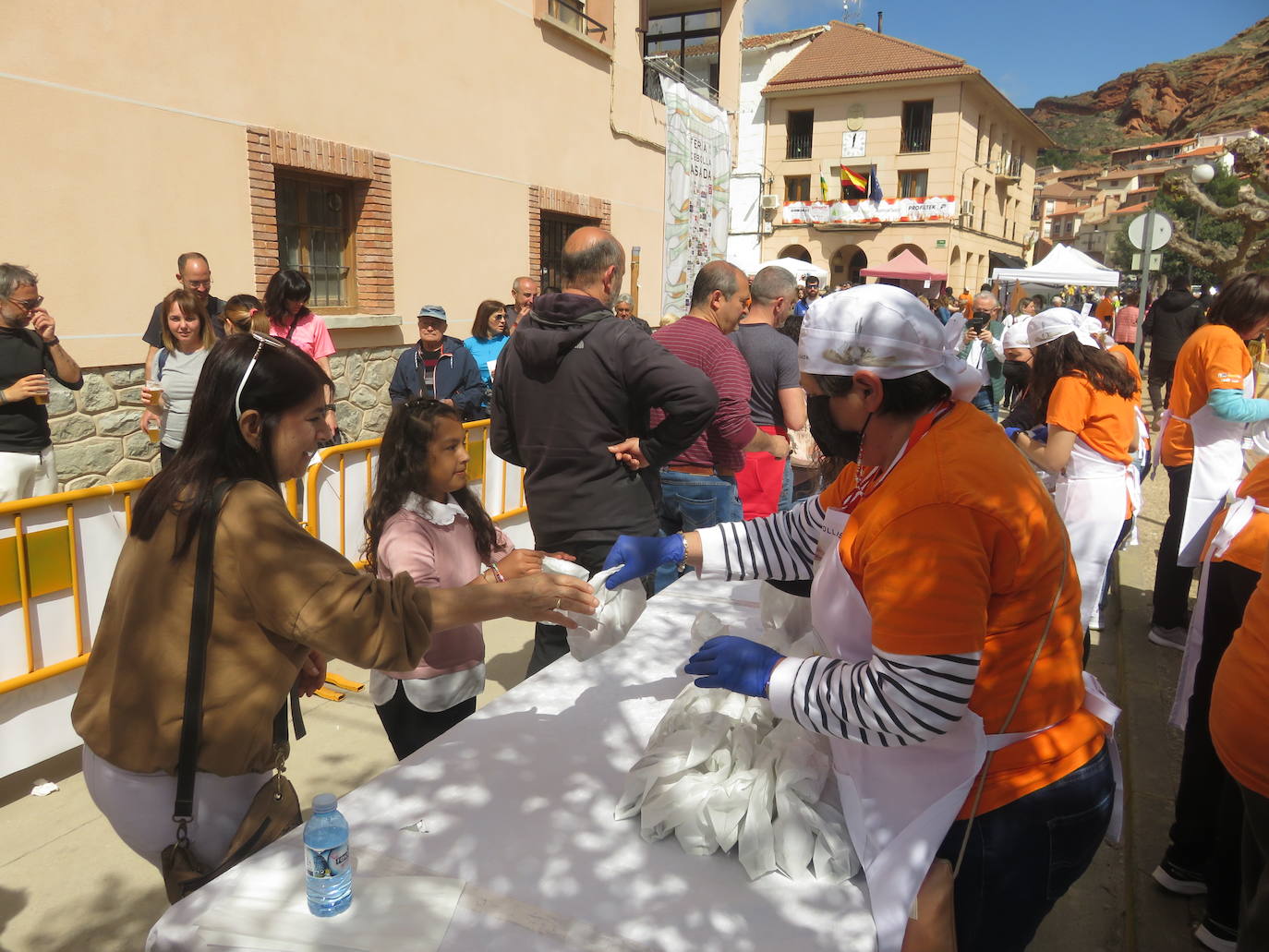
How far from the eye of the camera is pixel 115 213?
5.82 meters

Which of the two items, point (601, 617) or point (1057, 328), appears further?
point (1057, 328)

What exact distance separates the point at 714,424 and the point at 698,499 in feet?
1.57

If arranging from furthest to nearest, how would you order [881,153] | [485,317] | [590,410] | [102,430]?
1. [881,153]
2. [485,317]
3. [102,430]
4. [590,410]

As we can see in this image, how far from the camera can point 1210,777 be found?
9.07 ft

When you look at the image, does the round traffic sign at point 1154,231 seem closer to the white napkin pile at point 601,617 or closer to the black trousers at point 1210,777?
the black trousers at point 1210,777

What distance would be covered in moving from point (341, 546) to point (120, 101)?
353 centimetres

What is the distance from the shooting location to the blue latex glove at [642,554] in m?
2.34

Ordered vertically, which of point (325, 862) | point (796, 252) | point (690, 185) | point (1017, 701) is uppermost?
point (796, 252)

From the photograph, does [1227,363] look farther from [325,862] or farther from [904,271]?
[904,271]

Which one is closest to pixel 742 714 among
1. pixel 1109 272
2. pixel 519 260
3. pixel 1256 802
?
pixel 1256 802

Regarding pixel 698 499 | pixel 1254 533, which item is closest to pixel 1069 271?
pixel 698 499

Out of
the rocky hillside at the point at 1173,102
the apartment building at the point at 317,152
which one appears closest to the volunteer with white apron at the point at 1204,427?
the apartment building at the point at 317,152

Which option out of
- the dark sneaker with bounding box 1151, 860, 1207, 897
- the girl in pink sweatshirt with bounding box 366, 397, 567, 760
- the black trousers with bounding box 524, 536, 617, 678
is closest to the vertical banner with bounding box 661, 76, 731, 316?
the black trousers with bounding box 524, 536, 617, 678

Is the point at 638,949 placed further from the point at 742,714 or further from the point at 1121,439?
the point at 1121,439
